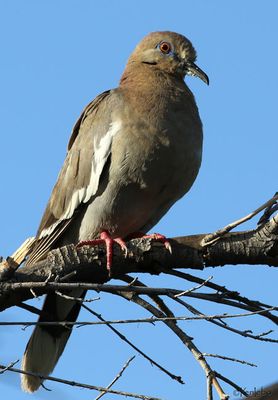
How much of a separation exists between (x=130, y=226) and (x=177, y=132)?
25.9 inches

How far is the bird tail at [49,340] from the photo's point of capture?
4375 mm

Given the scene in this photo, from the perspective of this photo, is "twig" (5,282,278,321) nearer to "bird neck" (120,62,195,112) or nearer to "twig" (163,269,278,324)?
"twig" (163,269,278,324)

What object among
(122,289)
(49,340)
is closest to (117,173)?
(49,340)

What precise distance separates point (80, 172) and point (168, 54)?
1.19 metres

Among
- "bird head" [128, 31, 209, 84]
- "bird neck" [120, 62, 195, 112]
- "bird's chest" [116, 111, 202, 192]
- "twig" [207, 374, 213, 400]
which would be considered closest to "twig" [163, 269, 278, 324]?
"twig" [207, 374, 213, 400]

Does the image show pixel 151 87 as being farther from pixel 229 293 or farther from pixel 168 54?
pixel 229 293

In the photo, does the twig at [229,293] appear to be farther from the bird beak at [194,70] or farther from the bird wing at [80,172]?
A: the bird beak at [194,70]

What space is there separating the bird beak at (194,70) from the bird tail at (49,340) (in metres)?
1.75

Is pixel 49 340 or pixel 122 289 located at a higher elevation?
pixel 49 340

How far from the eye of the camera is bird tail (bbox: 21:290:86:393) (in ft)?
14.4

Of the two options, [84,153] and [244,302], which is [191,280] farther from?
[84,153]

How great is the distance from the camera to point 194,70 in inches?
208

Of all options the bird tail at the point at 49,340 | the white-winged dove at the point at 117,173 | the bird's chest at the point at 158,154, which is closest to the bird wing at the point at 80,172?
the white-winged dove at the point at 117,173

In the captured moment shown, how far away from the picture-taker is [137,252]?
11.5ft
